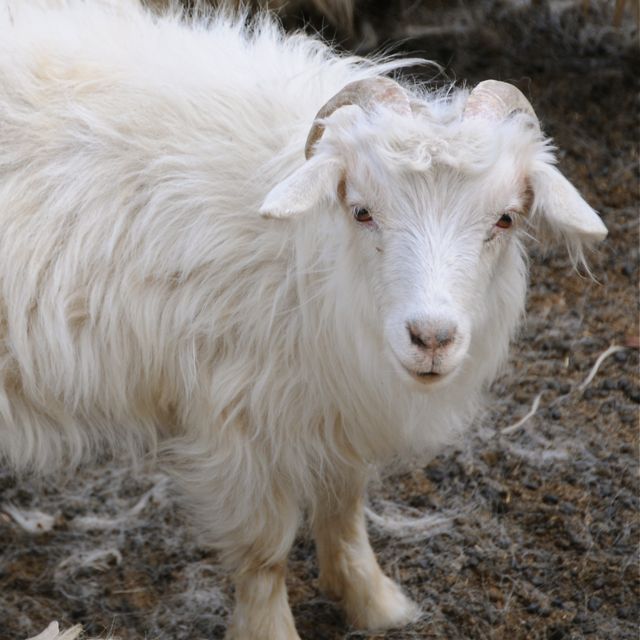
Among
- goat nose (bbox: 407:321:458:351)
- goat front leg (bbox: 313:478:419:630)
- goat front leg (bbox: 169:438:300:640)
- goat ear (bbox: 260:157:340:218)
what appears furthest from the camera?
goat front leg (bbox: 313:478:419:630)

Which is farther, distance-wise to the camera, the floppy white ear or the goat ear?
the floppy white ear

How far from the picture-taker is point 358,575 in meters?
4.26

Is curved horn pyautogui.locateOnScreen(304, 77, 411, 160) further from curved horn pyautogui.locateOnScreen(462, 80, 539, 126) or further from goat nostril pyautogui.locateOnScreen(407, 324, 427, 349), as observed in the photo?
goat nostril pyautogui.locateOnScreen(407, 324, 427, 349)

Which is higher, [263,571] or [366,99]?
[366,99]

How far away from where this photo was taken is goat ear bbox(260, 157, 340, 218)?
10.1ft

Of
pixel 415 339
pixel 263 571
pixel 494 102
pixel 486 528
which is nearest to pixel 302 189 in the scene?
pixel 415 339

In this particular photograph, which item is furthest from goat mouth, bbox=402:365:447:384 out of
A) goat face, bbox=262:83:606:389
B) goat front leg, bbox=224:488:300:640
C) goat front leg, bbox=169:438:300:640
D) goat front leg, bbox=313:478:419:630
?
goat front leg, bbox=313:478:419:630

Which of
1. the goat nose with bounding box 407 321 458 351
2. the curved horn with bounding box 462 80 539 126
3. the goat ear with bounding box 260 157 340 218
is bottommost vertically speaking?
the goat nose with bounding box 407 321 458 351

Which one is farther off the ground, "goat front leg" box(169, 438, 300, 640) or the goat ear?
the goat ear

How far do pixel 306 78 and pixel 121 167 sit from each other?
65cm

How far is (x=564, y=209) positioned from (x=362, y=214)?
545 mm

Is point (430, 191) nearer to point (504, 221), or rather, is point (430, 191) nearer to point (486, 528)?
point (504, 221)

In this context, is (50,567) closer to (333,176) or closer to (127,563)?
(127,563)

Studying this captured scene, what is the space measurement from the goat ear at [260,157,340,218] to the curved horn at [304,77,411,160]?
11 cm
